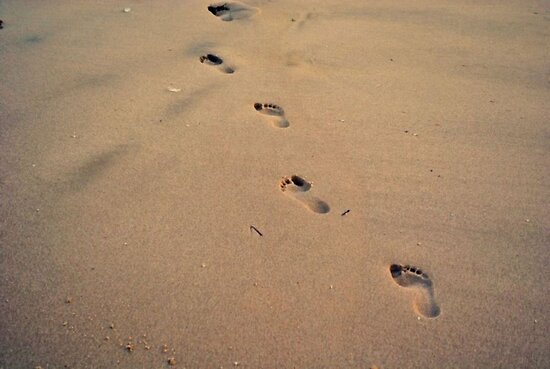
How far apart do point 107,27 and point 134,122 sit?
1048 millimetres

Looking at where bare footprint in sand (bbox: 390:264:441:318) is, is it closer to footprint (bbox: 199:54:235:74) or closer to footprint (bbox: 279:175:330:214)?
footprint (bbox: 279:175:330:214)

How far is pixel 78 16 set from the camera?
2.98 m

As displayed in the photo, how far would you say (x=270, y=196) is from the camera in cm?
186

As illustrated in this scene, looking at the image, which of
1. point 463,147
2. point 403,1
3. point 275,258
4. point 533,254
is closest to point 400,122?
point 463,147

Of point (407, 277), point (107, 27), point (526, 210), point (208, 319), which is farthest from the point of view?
point (107, 27)

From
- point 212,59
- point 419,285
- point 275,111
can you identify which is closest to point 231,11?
point 212,59

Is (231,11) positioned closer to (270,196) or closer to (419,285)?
(270,196)

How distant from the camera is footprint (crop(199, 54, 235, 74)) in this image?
2574mm

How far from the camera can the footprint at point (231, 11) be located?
3090 mm

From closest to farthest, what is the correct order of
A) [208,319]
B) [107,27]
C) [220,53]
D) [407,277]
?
[208,319] → [407,277] → [220,53] → [107,27]

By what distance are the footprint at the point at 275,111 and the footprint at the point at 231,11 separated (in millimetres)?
1013

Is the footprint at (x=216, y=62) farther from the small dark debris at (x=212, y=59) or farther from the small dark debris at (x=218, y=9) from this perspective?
the small dark debris at (x=218, y=9)

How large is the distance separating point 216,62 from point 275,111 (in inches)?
22.1

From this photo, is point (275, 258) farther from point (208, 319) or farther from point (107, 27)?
point (107, 27)
